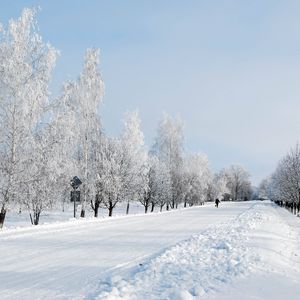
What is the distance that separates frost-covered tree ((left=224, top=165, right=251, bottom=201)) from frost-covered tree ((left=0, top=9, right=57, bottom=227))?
16182 centimetres

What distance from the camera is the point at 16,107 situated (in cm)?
2223

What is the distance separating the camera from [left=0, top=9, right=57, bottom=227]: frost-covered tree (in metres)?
21.8

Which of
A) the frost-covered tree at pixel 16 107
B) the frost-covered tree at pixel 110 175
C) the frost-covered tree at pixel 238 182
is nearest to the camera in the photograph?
the frost-covered tree at pixel 16 107

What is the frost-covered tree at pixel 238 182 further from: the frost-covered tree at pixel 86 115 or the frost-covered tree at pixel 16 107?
the frost-covered tree at pixel 16 107

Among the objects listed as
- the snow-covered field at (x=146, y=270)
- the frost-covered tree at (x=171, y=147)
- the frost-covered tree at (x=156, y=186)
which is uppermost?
the frost-covered tree at (x=171, y=147)

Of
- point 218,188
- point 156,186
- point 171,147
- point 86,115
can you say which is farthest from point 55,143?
point 218,188

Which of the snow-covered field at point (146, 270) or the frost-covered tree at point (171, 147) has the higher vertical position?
the frost-covered tree at point (171, 147)

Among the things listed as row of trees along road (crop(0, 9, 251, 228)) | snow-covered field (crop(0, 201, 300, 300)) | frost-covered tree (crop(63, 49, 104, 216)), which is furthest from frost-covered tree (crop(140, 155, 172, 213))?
snow-covered field (crop(0, 201, 300, 300))

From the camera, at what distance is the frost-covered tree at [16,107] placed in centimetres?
2180

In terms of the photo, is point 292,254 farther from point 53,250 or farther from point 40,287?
point 40,287

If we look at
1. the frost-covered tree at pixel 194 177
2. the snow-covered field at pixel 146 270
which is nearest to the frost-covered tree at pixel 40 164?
the snow-covered field at pixel 146 270

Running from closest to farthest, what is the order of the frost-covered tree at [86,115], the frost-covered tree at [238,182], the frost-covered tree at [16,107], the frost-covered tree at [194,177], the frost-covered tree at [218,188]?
the frost-covered tree at [16,107] < the frost-covered tree at [86,115] < the frost-covered tree at [194,177] < the frost-covered tree at [218,188] < the frost-covered tree at [238,182]

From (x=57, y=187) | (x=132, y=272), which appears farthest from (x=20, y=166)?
(x=132, y=272)

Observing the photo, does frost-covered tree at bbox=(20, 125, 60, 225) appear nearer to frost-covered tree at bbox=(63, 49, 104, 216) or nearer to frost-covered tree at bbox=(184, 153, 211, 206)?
frost-covered tree at bbox=(63, 49, 104, 216)
